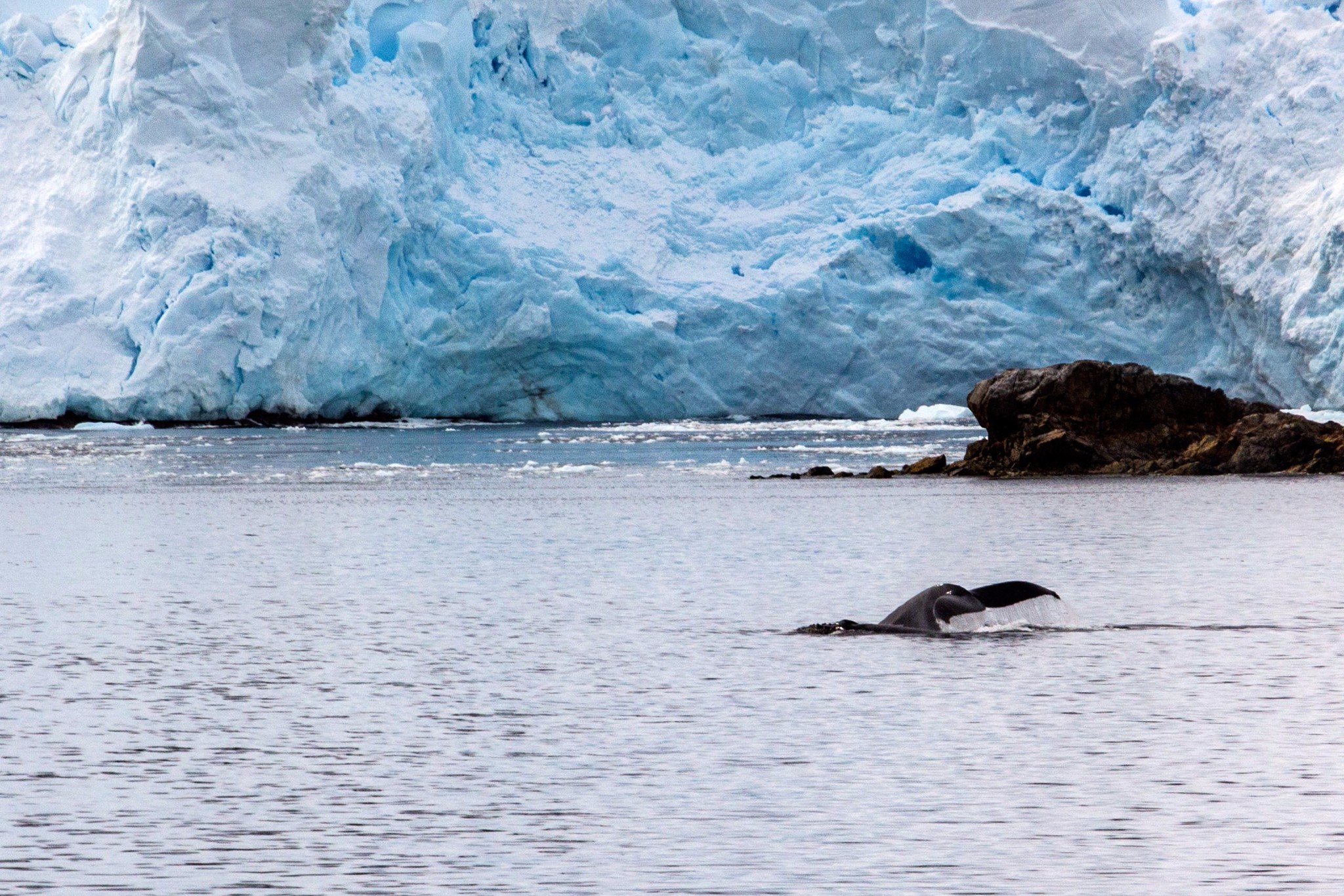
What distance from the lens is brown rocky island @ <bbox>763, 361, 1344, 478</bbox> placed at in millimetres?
20141

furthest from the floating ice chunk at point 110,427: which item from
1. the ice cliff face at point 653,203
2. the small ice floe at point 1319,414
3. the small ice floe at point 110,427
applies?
the small ice floe at point 1319,414

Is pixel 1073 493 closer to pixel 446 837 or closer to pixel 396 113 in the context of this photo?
pixel 446 837

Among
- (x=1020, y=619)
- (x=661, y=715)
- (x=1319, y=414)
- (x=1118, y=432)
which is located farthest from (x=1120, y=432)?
(x=661, y=715)

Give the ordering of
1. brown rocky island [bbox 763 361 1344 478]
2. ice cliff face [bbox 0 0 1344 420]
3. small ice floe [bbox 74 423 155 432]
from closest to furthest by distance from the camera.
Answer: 1. brown rocky island [bbox 763 361 1344 478]
2. ice cliff face [bbox 0 0 1344 420]
3. small ice floe [bbox 74 423 155 432]

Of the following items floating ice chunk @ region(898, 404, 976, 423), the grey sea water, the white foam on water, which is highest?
floating ice chunk @ region(898, 404, 976, 423)

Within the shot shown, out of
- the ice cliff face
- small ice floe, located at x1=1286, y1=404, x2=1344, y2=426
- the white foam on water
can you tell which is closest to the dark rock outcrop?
small ice floe, located at x1=1286, y1=404, x2=1344, y2=426

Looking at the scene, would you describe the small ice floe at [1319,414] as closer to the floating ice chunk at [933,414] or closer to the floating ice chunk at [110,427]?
the floating ice chunk at [933,414]

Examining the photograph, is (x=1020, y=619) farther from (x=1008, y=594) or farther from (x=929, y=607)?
(x=929, y=607)

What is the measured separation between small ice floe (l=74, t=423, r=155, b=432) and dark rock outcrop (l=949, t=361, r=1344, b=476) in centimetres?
1565

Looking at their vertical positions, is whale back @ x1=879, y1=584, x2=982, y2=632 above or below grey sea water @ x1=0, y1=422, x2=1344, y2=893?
above

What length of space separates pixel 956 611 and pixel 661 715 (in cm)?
221

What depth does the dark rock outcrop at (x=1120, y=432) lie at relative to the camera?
20141 millimetres

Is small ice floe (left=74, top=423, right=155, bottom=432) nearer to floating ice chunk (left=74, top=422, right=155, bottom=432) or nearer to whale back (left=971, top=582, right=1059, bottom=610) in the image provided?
floating ice chunk (left=74, top=422, right=155, bottom=432)

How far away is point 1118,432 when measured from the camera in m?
20.8
